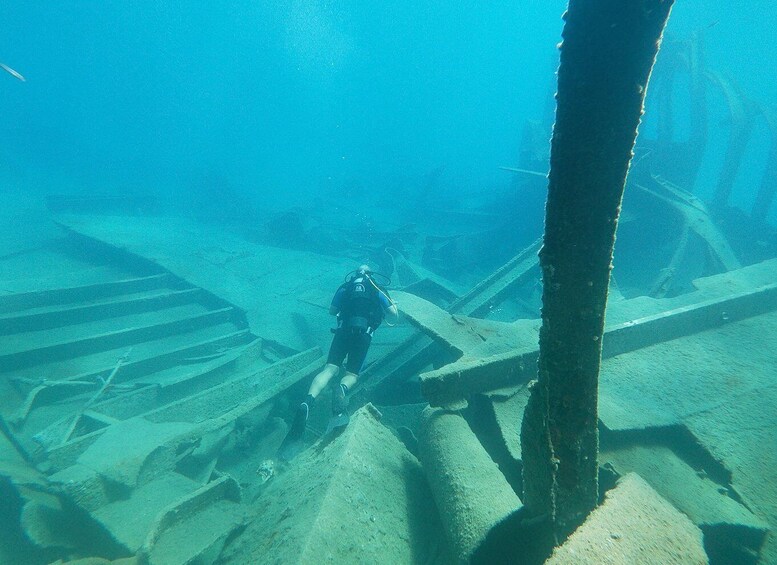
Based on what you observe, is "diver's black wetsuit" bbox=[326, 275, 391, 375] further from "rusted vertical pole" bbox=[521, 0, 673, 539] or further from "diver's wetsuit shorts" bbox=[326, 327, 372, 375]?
"rusted vertical pole" bbox=[521, 0, 673, 539]

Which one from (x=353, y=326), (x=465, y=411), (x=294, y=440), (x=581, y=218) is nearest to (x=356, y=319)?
(x=353, y=326)

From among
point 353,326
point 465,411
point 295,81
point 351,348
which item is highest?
point 295,81

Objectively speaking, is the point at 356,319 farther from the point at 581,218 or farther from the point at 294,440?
the point at 581,218

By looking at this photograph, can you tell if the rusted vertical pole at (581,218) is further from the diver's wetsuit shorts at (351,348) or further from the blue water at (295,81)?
the blue water at (295,81)

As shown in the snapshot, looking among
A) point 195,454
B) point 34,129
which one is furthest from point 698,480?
point 34,129

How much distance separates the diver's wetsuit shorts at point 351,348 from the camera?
569 cm

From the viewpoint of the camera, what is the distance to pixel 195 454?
4.81 meters

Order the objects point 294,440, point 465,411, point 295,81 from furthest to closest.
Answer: point 295,81 < point 294,440 < point 465,411

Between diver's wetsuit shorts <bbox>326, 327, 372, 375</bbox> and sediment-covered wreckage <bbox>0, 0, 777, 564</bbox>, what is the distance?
46cm

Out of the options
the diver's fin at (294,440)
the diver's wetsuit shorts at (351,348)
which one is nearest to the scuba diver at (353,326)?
the diver's wetsuit shorts at (351,348)

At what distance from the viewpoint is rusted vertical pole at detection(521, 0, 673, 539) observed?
3.14 ft

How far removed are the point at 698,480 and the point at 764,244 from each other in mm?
9438

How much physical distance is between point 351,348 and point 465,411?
7.38 feet

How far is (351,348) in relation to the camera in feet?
18.8
